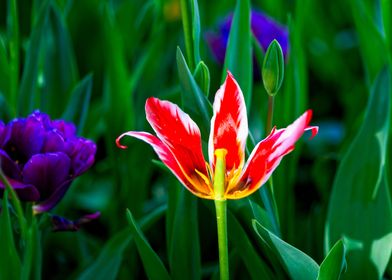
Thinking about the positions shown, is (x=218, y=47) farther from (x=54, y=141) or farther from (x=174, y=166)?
(x=174, y=166)

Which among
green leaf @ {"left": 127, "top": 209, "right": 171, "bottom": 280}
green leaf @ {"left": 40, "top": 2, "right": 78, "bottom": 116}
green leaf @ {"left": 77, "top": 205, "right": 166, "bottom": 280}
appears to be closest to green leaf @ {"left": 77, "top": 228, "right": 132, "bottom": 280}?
green leaf @ {"left": 77, "top": 205, "right": 166, "bottom": 280}

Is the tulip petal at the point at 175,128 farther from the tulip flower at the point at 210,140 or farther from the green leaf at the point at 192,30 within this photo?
the green leaf at the point at 192,30

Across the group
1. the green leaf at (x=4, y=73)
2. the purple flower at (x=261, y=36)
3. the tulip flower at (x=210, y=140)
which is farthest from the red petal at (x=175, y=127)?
the purple flower at (x=261, y=36)

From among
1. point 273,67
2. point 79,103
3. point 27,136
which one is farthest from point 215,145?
point 79,103

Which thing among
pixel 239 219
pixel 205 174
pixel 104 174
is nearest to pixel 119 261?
pixel 239 219

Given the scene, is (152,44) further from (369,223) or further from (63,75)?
(369,223)
